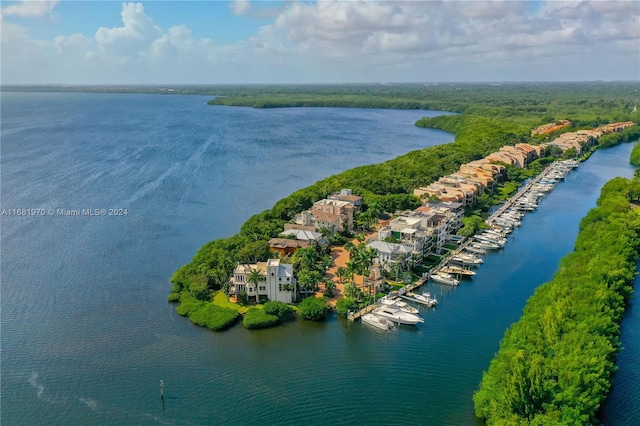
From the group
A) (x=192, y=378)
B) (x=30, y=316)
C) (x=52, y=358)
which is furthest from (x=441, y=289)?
(x=30, y=316)

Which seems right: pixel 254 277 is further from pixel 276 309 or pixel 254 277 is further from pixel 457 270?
pixel 457 270

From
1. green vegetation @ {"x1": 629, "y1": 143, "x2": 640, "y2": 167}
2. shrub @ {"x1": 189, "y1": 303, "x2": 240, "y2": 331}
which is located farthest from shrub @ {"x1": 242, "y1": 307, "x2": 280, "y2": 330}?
green vegetation @ {"x1": 629, "y1": 143, "x2": 640, "y2": 167}

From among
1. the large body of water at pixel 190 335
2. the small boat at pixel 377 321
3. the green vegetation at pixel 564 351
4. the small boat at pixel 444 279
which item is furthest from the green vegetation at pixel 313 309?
the green vegetation at pixel 564 351

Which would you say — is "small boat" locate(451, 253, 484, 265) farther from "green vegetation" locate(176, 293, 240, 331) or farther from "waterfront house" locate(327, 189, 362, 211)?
"green vegetation" locate(176, 293, 240, 331)

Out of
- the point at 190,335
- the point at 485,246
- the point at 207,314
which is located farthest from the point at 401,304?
the point at 485,246

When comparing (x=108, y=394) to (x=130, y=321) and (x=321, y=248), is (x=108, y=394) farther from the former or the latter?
(x=321, y=248)
